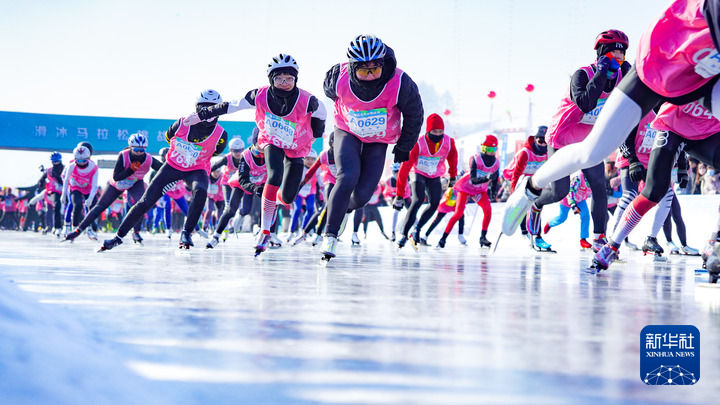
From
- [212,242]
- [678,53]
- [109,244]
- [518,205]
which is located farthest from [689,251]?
[109,244]

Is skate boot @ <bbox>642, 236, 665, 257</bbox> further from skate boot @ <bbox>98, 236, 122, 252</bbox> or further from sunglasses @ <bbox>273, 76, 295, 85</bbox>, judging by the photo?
skate boot @ <bbox>98, 236, 122, 252</bbox>

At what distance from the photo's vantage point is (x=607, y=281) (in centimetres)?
381

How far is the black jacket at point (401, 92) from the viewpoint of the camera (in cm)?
496

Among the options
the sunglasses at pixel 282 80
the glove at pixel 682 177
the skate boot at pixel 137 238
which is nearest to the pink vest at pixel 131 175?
the skate boot at pixel 137 238

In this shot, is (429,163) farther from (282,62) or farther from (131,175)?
(131,175)

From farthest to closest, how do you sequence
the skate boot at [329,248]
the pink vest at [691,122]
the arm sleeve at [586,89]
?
the skate boot at [329,248] → the arm sleeve at [586,89] → the pink vest at [691,122]

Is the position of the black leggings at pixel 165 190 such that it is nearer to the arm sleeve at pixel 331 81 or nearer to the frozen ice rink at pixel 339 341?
the arm sleeve at pixel 331 81

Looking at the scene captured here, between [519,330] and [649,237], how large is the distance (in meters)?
5.61

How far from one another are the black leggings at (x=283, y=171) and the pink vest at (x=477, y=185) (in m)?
5.17

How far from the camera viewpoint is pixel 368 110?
5.08 m

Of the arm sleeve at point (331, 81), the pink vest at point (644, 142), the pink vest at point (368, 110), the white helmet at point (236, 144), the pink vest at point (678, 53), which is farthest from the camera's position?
the white helmet at point (236, 144)

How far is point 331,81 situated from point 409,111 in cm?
69

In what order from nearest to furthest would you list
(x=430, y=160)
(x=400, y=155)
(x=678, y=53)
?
(x=678, y=53), (x=400, y=155), (x=430, y=160)

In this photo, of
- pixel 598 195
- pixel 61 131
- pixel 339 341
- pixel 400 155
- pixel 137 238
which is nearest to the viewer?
pixel 339 341
